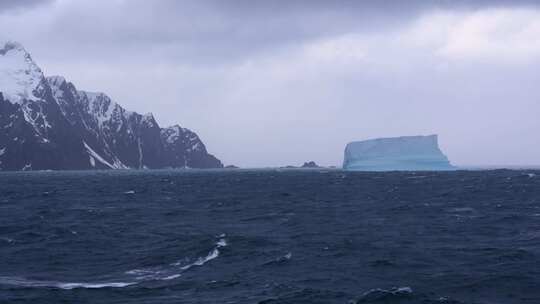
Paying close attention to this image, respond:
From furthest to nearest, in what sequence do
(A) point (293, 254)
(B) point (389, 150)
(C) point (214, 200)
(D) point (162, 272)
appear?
(B) point (389, 150) < (C) point (214, 200) < (A) point (293, 254) < (D) point (162, 272)

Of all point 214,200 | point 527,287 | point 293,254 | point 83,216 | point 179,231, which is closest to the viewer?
point 527,287

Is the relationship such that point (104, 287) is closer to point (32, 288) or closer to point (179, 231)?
point (32, 288)

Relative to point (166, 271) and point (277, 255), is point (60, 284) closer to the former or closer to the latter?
point (166, 271)

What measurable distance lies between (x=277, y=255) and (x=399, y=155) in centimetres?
11625

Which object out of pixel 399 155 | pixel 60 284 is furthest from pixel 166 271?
pixel 399 155

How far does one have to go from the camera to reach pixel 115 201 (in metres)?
65.9

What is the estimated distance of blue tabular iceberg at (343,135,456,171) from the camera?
140 meters

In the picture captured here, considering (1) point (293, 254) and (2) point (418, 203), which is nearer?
(1) point (293, 254)

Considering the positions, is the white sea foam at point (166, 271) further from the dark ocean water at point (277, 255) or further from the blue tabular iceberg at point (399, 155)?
the blue tabular iceberg at point (399, 155)

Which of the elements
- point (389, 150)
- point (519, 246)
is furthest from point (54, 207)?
point (389, 150)

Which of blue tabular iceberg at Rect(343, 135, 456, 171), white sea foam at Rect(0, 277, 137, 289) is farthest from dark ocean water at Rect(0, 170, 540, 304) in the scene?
blue tabular iceberg at Rect(343, 135, 456, 171)

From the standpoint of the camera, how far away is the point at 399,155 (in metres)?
143

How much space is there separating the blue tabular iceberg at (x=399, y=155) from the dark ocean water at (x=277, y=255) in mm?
88864

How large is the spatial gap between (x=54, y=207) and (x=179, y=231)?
22828 mm
